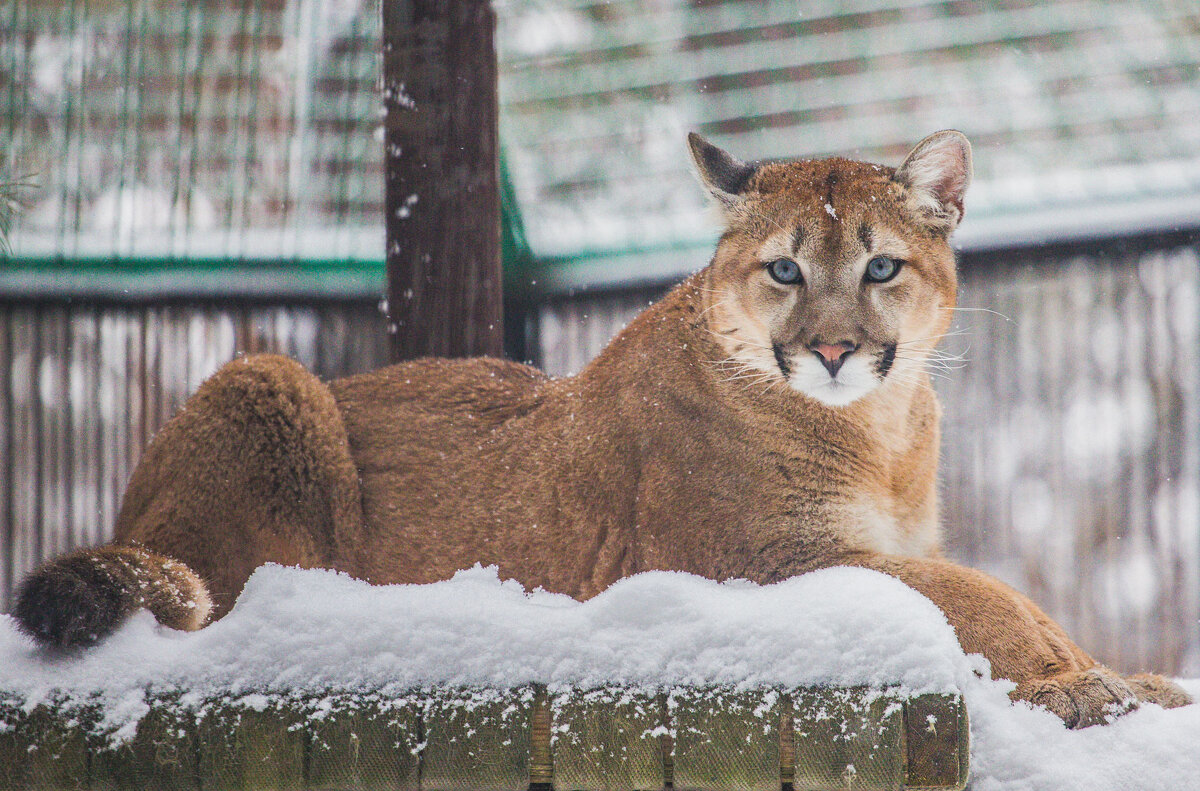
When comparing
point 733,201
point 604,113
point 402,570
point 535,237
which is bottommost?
point 402,570

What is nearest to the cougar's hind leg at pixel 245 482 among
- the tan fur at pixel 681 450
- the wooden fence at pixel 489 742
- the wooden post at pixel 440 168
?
the tan fur at pixel 681 450

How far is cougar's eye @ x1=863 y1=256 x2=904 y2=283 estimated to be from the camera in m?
3.07

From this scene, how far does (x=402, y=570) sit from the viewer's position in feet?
11.5

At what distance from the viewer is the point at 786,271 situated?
312 centimetres

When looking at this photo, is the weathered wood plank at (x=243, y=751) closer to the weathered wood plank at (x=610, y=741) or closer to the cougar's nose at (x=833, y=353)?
the weathered wood plank at (x=610, y=741)

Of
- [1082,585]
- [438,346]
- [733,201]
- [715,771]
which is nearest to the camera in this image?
[715,771]

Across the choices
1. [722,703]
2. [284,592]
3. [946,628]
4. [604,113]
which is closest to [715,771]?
[722,703]

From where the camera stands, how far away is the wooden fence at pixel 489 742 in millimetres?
1994

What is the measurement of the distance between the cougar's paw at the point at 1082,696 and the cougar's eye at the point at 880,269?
121 centimetres

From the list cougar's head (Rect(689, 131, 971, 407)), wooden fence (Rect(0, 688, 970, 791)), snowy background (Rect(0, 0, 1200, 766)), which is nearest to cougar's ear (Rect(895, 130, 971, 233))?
cougar's head (Rect(689, 131, 971, 407))

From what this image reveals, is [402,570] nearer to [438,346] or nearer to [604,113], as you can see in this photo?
[438,346]

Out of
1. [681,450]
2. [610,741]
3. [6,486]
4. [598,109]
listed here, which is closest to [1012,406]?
[598,109]

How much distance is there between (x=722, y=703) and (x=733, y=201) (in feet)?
5.95

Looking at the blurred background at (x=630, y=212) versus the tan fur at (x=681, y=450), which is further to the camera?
the blurred background at (x=630, y=212)
